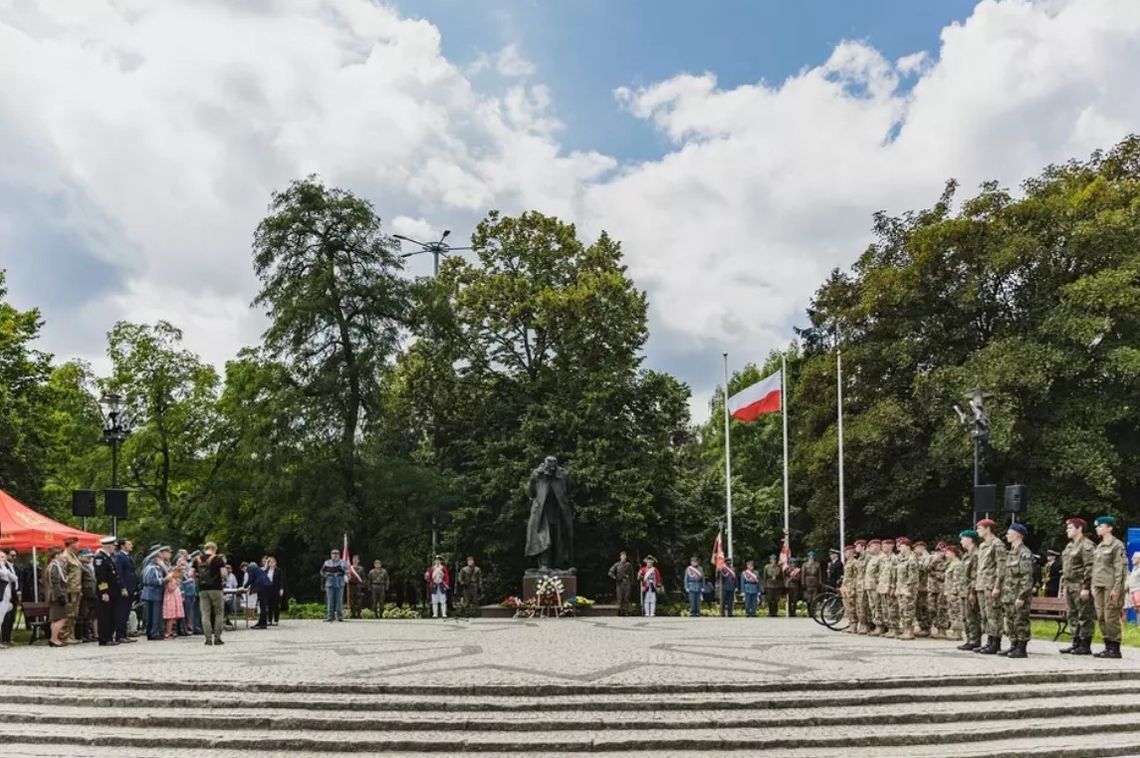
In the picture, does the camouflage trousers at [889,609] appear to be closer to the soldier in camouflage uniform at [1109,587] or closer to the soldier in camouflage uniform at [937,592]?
the soldier in camouflage uniform at [937,592]

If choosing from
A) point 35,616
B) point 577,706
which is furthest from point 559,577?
point 577,706

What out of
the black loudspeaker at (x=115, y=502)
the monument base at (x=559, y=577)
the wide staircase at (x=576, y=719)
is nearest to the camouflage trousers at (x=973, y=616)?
the wide staircase at (x=576, y=719)

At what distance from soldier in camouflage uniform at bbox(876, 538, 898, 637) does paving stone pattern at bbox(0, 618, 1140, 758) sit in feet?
12.3

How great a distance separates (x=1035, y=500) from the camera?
28.4m

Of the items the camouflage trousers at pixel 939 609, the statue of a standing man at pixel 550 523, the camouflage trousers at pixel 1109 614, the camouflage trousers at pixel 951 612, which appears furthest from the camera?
the statue of a standing man at pixel 550 523

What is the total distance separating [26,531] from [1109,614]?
19.0 meters

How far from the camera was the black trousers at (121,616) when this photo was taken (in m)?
17.2

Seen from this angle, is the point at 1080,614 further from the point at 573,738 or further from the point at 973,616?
the point at 573,738

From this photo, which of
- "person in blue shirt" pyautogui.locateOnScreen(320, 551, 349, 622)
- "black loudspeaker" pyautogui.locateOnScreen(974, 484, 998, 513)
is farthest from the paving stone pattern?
"person in blue shirt" pyautogui.locateOnScreen(320, 551, 349, 622)

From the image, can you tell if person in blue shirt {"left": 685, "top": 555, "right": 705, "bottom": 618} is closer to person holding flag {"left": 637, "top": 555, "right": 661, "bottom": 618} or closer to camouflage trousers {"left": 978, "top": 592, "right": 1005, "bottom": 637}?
person holding flag {"left": 637, "top": 555, "right": 661, "bottom": 618}

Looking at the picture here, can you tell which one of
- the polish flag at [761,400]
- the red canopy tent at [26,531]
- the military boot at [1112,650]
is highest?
the polish flag at [761,400]

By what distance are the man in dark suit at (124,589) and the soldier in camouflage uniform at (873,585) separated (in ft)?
43.5

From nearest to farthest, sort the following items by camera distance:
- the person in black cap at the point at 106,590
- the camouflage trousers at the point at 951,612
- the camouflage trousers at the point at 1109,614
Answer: the camouflage trousers at the point at 1109,614 < the person in black cap at the point at 106,590 < the camouflage trousers at the point at 951,612

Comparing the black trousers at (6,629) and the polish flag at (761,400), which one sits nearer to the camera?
the black trousers at (6,629)
